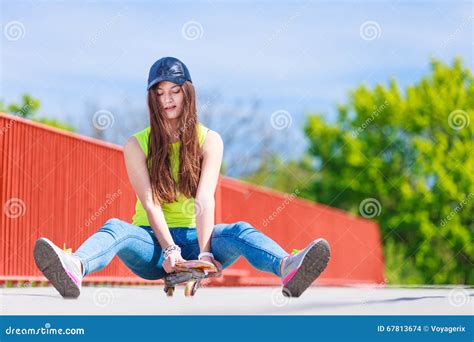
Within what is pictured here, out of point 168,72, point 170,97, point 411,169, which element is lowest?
point 411,169

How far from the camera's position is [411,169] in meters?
29.6

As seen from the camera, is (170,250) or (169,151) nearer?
(170,250)

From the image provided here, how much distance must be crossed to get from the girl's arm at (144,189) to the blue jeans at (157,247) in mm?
102

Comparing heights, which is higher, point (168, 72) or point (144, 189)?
point (168, 72)

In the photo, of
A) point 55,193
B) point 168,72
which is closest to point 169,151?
point 168,72

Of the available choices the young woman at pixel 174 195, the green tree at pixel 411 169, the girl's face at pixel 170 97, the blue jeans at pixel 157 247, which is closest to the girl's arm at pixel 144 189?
the young woman at pixel 174 195

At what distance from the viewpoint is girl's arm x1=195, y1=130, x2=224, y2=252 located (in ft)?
14.1

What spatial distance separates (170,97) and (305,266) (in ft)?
3.79

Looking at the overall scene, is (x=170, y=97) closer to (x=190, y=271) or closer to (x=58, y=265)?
(x=190, y=271)

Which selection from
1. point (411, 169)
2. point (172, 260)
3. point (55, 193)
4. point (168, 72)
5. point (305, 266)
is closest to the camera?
point (305, 266)

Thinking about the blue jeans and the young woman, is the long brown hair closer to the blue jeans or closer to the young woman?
the young woman

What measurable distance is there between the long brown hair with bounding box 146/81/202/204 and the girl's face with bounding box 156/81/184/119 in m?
0.02

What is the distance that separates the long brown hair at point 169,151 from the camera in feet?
14.2

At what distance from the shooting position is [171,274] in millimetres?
4348
